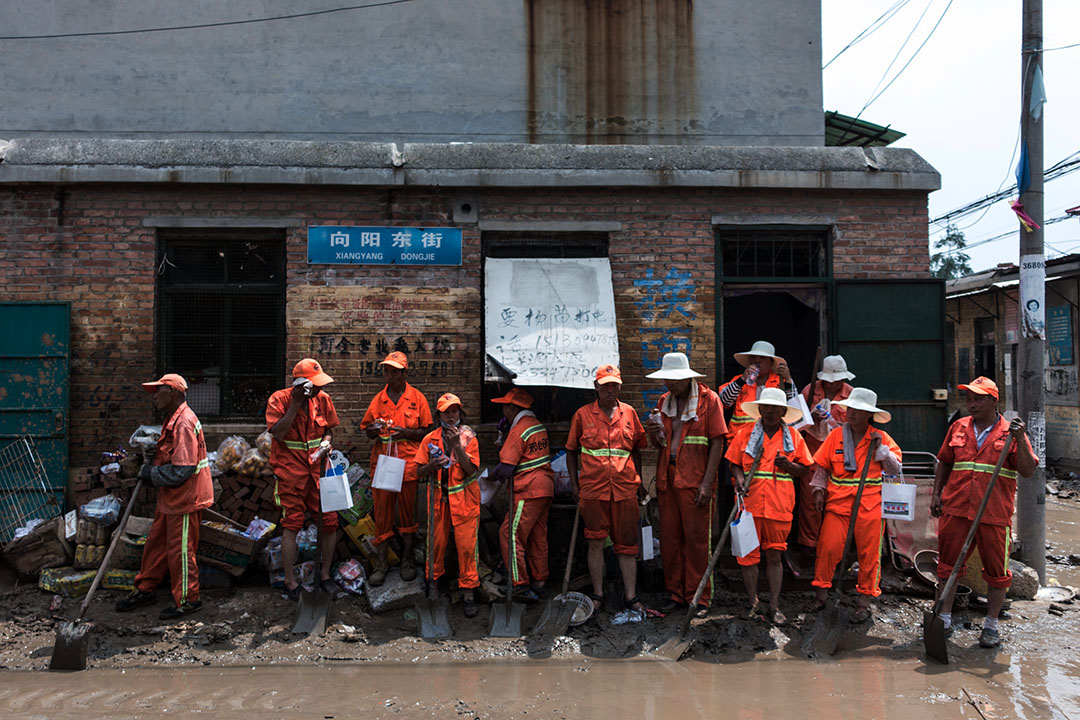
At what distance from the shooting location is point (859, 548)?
5.57m

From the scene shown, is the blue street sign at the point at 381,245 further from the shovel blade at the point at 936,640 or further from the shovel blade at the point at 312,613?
the shovel blade at the point at 936,640

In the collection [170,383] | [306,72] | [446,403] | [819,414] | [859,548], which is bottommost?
[859,548]

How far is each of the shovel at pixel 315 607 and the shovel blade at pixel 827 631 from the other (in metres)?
3.52

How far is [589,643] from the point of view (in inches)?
211

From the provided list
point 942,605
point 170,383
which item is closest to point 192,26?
point 170,383

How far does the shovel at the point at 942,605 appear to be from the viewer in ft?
16.6

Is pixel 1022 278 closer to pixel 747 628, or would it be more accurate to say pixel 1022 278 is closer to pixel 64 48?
pixel 747 628

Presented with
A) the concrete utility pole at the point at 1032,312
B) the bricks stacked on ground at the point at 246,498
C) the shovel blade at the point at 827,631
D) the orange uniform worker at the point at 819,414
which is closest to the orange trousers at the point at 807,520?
the orange uniform worker at the point at 819,414

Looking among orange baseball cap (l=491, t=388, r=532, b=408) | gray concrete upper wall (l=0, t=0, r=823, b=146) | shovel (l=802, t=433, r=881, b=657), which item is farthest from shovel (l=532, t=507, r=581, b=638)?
gray concrete upper wall (l=0, t=0, r=823, b=146)

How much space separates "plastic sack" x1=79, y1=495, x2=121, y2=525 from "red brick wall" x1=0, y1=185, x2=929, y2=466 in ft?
2.49

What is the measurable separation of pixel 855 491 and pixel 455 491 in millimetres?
3057

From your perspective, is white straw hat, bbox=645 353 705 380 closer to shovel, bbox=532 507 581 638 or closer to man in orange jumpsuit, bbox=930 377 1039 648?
shovel, bbox=532 507 581 638

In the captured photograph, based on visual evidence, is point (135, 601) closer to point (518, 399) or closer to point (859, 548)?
point (518, 399)

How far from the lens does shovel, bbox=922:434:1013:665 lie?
199 inches
